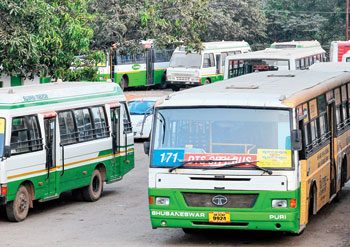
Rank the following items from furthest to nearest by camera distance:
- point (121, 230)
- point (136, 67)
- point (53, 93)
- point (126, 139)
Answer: point (136, 67) < point (126, 139) < point (53, 93) < point (121, 230)

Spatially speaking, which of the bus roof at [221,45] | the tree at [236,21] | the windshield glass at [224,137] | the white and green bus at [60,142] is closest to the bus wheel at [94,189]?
the white and green bus at [60,142]

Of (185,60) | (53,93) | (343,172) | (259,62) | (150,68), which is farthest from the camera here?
(150,68)

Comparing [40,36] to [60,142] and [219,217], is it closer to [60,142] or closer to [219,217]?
[60,142]

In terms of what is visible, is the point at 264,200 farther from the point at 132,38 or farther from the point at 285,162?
the point at 132,38

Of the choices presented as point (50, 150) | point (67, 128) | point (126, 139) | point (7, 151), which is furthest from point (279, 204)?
point (126, 139)

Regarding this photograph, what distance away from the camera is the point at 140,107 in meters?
36.7

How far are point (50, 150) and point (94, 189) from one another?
7.69 feet

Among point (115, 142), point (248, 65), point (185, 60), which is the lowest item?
point (115, 142)

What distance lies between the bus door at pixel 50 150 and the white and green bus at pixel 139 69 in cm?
3265

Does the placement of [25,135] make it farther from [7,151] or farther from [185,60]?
[185,60]

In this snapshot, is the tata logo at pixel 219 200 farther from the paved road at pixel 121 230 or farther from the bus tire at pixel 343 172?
the bus tire at pixel 343 172

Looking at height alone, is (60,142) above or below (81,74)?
below

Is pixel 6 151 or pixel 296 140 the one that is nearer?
pixel 296 140

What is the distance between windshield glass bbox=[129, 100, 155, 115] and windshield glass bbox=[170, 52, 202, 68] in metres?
19.4
